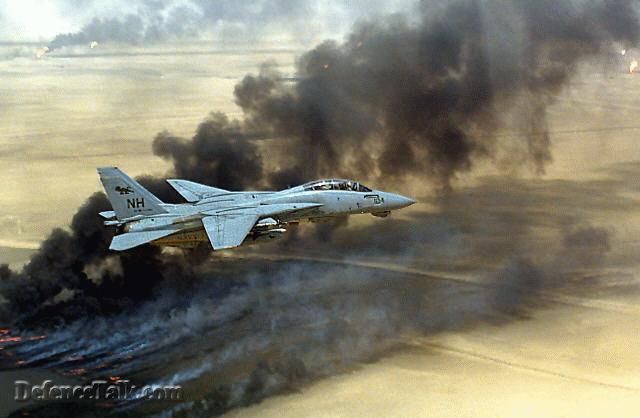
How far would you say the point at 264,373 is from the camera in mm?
53719

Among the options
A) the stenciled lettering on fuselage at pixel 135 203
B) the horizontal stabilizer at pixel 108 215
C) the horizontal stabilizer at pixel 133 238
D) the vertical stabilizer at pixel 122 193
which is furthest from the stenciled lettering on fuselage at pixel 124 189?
the horizontal stabilizer at pixel 133 238

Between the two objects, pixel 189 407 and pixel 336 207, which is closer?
pixel 189 407

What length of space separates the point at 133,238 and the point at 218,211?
5.68m

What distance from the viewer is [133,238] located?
54.3m

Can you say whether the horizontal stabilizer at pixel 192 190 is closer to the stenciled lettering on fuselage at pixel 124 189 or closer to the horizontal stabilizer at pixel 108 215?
the stenciled lettering on fuselage at pixel 124 189

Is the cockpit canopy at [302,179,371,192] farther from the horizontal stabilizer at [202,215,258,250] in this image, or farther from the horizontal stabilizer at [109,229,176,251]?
the horizontal stabilizer at [109,229,176,251]

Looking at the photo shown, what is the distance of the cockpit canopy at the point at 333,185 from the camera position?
59.3m

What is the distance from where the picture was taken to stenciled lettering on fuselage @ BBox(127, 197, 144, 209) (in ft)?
184

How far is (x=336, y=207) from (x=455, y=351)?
39.5ft

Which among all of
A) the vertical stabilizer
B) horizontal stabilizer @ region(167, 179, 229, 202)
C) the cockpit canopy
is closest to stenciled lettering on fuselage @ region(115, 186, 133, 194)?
the vertical stabilizer

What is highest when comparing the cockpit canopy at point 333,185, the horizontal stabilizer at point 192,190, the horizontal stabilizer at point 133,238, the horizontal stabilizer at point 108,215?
the horizontal stabilizer at point 192,190

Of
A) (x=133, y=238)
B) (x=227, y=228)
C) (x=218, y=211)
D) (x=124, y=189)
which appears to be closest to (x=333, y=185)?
(x=218, y=211)

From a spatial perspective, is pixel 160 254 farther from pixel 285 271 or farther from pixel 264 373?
pixel 264 373

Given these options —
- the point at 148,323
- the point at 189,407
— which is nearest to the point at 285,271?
the point at 148,323
